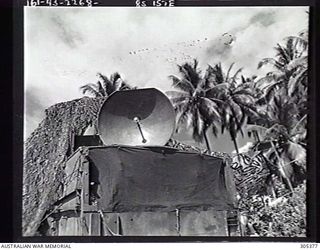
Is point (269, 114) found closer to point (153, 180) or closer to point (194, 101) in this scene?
point (194, 101)

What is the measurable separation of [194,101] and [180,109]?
0.16 meters

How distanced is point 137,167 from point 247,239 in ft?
4.18

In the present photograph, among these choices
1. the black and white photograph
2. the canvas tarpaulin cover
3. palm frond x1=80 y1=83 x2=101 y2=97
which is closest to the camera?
the canvas tarpaulin cover

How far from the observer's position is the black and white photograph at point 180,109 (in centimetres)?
637

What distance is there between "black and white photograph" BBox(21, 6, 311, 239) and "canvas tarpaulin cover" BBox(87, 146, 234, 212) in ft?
0.03

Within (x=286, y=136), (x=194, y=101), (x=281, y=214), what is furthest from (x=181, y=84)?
(x=281, y=214)

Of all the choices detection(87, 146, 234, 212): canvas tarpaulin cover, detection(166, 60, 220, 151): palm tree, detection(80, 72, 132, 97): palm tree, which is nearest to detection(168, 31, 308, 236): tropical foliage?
detection(166, 60, 220, 151): palm tree

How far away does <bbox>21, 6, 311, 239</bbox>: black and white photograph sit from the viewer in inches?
251

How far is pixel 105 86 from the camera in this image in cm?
648

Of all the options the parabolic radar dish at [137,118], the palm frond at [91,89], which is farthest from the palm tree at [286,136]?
the palm frond at [91,89]

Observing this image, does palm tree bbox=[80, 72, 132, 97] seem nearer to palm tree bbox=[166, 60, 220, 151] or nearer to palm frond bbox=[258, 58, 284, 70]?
palm tree bbox=[166, 60, 220, 151]

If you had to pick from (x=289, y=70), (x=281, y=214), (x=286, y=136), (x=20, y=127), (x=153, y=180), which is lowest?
(x=281, y=214)

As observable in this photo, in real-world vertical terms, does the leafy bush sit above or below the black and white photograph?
below

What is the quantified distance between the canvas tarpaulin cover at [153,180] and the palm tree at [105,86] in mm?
558
